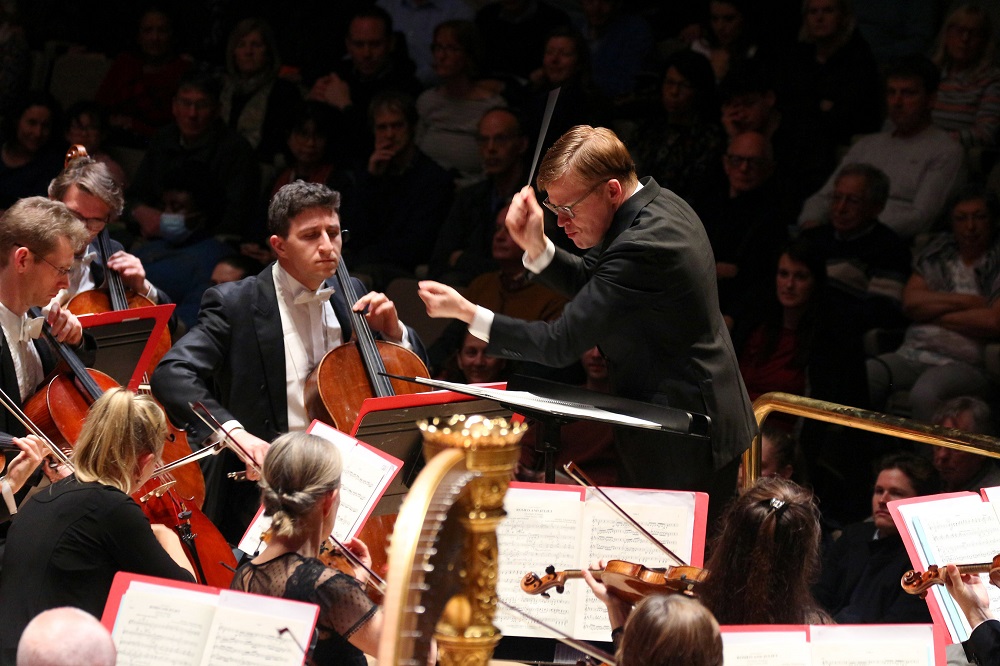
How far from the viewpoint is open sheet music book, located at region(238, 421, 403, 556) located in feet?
9.42

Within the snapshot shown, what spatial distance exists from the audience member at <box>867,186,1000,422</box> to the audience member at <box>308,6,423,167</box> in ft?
9.59

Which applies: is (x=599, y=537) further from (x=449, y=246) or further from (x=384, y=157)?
(x=384, y=157)

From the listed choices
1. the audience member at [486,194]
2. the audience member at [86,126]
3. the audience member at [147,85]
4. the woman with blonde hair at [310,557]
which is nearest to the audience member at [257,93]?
the audience member at [147,85]

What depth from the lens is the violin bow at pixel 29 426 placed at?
3.17 meters

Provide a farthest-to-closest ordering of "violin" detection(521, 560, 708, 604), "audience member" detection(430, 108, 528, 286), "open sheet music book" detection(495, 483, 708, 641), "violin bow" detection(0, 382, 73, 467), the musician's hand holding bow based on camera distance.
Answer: "audience member" detection(430, 108, 528, 286) < "violin bow" detection(0, 382, 73, 467) < "open sheet music book" detection(495, 483, 708, 641) < the musician's hand holding bow < "violin" detection(521, 560, 708, 604)

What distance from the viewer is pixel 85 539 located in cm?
268

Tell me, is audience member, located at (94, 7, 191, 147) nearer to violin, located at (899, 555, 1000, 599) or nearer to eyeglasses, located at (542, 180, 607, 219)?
eyeglasses, located at (542, 180, 607, 219)

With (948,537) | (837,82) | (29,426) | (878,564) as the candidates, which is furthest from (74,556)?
(837,82)

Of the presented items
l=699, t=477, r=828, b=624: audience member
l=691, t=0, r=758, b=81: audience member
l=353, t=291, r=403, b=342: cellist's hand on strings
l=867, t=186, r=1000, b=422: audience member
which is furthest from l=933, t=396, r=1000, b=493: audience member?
l=691, t=0, r=758, b=81: audience member

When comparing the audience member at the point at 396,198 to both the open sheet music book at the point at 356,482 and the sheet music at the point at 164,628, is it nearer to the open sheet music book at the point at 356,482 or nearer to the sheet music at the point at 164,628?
the open sheet music book at the point at 356,482

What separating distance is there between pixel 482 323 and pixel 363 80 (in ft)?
13.6

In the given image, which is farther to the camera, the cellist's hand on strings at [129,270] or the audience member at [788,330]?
the audience member at [788,330]

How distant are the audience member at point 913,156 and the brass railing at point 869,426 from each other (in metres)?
1.99

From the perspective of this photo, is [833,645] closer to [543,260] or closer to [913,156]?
[543,260]
